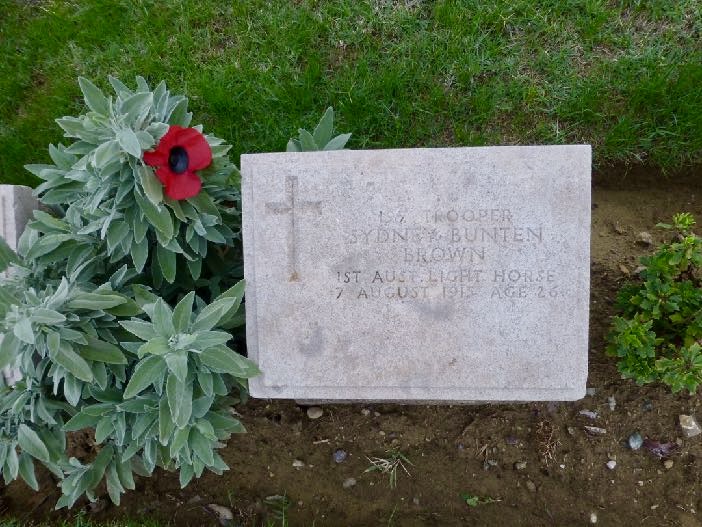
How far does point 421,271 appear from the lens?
223 cm

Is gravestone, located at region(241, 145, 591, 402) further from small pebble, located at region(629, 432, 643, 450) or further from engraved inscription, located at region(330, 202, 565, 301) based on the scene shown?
small pebble, located at region(629, 432, 643, 450)

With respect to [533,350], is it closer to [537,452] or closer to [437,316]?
[437,316]

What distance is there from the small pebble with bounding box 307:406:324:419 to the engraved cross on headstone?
40.4 inches

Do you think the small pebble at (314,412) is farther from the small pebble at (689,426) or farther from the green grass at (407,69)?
the small pebble at (689,426)

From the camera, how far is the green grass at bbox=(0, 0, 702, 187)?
313cm

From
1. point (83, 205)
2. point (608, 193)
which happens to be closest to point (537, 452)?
point (608, 193)

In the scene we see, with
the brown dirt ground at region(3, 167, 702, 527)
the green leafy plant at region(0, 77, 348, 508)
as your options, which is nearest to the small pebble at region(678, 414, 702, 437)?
the brown dirt ground at region(3, 167, 702, 527)

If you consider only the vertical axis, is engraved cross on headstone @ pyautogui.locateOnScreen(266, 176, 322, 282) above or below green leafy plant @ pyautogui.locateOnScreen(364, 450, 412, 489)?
above

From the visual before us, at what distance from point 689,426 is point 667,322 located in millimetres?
613

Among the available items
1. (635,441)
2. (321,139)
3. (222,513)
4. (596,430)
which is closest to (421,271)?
(321,139)

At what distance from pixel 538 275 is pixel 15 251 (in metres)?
2.09

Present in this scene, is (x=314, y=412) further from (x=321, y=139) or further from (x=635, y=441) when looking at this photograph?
(x=635, y=441)

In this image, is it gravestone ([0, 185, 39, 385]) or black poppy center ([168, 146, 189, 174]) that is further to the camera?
gravestone ([0, 185, 39, 385])

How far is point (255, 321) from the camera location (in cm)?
227
